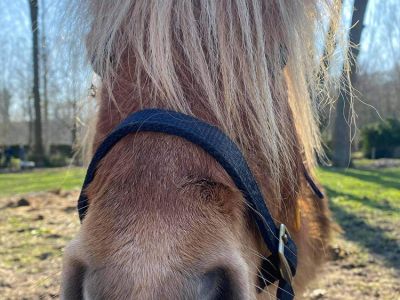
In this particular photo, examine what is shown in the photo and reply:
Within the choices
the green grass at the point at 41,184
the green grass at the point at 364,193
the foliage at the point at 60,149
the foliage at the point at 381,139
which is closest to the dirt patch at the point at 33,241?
the green grass at the point at 41,184

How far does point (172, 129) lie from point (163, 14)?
0.49m

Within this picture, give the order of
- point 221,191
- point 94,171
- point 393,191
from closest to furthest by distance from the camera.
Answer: point 221,191 < point 94,171 < point 393,191

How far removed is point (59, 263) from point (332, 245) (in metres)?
3.00

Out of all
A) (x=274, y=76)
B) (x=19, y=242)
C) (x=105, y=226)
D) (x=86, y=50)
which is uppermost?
(x=86, y=50)

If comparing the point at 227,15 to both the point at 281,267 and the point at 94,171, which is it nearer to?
the point at 94,171

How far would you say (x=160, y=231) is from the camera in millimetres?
1199

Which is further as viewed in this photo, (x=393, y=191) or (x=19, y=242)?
(x=393, y=191)

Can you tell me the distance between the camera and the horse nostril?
1184 millimetres

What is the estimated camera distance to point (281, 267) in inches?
67.0

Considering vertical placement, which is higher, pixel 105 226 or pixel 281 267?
pixel 105 226

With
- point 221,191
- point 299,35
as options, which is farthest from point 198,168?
point 299,35

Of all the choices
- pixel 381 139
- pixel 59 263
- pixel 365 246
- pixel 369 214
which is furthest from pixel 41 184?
pixel 381 139

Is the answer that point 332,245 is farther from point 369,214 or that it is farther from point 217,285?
point 217,285

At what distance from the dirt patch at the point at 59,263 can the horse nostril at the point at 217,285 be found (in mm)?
1916
